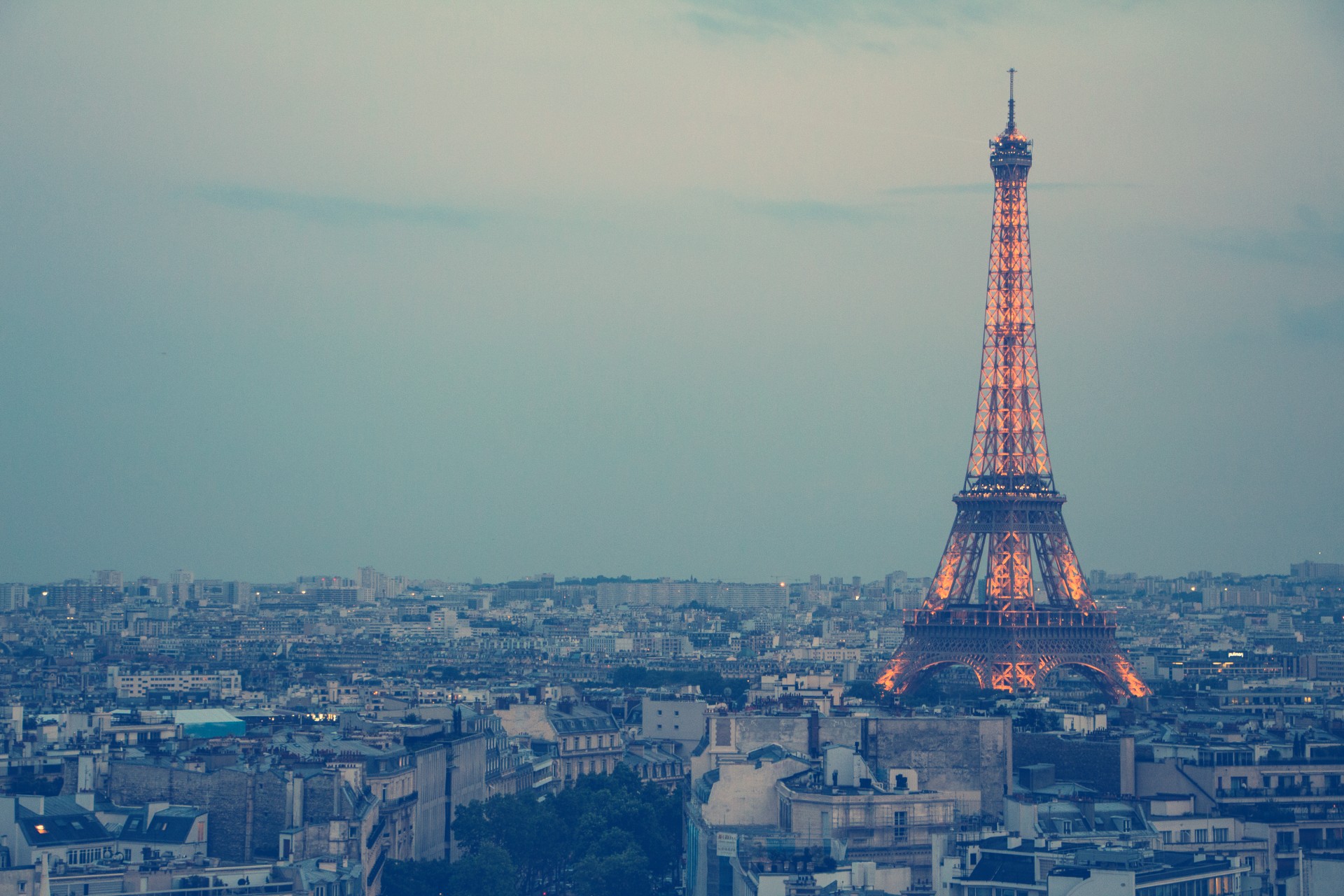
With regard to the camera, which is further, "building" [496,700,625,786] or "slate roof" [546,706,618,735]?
"slate roof" [546,706,618,735]

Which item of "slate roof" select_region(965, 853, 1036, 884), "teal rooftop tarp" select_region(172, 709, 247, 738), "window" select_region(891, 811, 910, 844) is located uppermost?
"teal rooftop tarp" select_region(172, 709, 247, 738)

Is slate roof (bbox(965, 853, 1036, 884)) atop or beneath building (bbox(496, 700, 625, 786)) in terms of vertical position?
beneath

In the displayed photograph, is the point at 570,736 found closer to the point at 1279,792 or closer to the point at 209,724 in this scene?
the point at 209,724

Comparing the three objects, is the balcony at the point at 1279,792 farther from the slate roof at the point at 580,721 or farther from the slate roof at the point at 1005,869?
the slate roof at the point at 580,721

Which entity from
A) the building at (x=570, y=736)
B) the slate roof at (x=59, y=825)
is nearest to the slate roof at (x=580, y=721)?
the building at (x=570, y=736)

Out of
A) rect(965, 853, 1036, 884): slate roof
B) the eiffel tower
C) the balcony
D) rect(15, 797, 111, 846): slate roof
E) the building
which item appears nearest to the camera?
rect(965, 853, 1036, 884): slate roof

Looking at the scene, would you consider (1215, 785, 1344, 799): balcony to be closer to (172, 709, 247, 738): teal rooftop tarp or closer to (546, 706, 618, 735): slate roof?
(172, 709, 247, 738): teal rooftop tarp

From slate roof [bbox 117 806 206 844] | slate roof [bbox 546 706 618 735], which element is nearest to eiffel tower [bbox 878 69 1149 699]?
slate roof [bbox 546 706 618 735]
